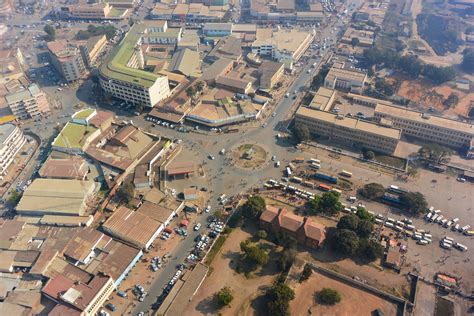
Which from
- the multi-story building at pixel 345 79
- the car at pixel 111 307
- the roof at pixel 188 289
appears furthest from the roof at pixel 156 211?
the multi-story building at pixel 345 79

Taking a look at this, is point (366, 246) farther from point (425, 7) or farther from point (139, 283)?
point (425, 7)

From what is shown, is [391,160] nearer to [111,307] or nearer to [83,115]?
[111,307]

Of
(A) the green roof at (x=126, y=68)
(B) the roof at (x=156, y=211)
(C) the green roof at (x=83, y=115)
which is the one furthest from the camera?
(A) the green roof at (x=126, y=68)

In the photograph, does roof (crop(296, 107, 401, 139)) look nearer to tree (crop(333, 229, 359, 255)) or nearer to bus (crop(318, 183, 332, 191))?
bus (crop(318, 183, 332, 191))

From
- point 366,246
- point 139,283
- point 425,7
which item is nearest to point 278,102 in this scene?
point 366,246

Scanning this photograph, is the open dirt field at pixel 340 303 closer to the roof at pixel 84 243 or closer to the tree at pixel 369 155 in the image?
the tree at pixel 369 155

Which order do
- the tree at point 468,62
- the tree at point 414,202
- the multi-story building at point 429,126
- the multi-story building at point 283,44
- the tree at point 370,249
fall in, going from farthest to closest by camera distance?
the multi-story building at point 283,44 → the tree at point 468,62 → the multi-story building at point 429,126 → the tree at point 414,202 → the tree at point 370,249

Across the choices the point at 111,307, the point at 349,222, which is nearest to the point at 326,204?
the point at 349,222
